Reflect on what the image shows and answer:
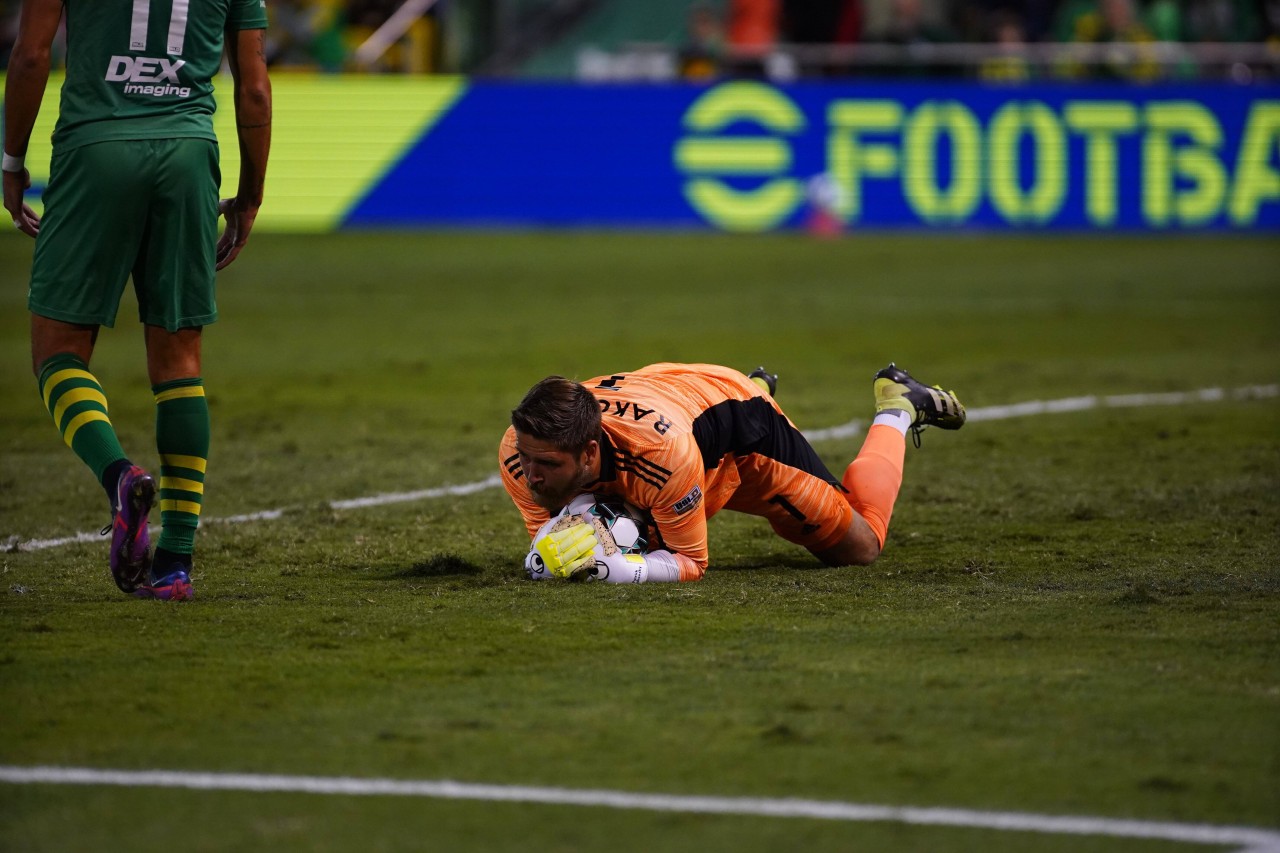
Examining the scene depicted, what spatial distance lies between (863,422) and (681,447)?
4.62m

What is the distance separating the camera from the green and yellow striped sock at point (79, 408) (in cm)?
539

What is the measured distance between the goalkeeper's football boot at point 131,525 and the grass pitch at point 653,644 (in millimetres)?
161

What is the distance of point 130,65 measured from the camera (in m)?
5.38

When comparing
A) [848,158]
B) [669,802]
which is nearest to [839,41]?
[848,158]

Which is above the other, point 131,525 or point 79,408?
point 79,408

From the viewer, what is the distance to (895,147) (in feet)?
73.2

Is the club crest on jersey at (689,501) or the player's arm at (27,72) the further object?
the club crest on jersey at (689,501)

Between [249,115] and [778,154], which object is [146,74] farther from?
[778,154]

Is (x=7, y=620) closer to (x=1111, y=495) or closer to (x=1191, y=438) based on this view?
(x=1111, y=495)

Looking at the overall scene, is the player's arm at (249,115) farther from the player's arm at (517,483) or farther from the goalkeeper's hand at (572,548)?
the goalkeeper's hand at (572,548)

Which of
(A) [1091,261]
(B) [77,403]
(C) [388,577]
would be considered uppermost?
(B) [77,403]

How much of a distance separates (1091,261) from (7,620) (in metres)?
16.4

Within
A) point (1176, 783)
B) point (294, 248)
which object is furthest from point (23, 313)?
point (1176, 783)

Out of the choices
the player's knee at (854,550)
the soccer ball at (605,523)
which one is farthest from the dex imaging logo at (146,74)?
the player's knee at (854,550)
